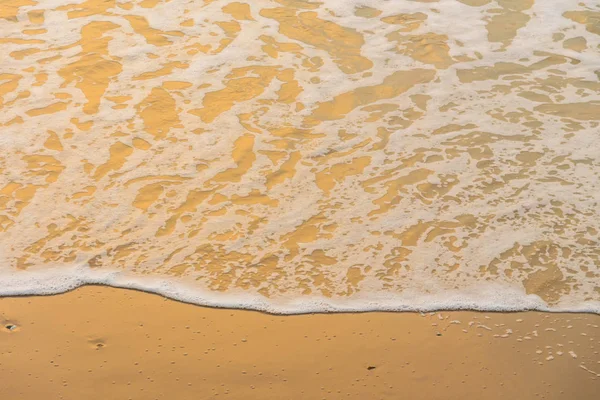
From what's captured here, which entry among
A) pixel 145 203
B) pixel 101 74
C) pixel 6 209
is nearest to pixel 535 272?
pixel 145 203

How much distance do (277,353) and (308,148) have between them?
1.71 meters

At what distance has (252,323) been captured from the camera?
10.6ft

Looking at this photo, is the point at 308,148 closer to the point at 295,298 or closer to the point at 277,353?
the point at 295,298

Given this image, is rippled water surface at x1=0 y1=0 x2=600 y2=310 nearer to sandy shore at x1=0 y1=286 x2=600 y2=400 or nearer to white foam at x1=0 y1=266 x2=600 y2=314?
white foam at x1=0 y1=266 x2=600 y2=314

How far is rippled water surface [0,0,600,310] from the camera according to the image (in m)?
3.58

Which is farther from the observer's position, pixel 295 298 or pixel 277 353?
pixel 295 298

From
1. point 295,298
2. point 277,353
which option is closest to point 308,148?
point 295,298

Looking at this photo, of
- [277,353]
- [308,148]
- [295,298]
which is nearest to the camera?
[277,353]

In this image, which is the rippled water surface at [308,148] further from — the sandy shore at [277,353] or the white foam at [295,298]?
the sandy shore at [277,353]

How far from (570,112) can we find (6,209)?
3458 mm

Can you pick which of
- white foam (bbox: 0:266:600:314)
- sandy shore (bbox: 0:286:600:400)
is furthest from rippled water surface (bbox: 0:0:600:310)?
sandy shore (bbox: 0:286:600:400)

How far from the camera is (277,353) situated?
9.99 ft

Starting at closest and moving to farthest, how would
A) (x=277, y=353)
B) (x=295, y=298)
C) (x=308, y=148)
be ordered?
(x=277, y=353), (x=295, y=298), (x=308, y=148)

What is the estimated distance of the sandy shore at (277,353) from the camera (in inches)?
113
